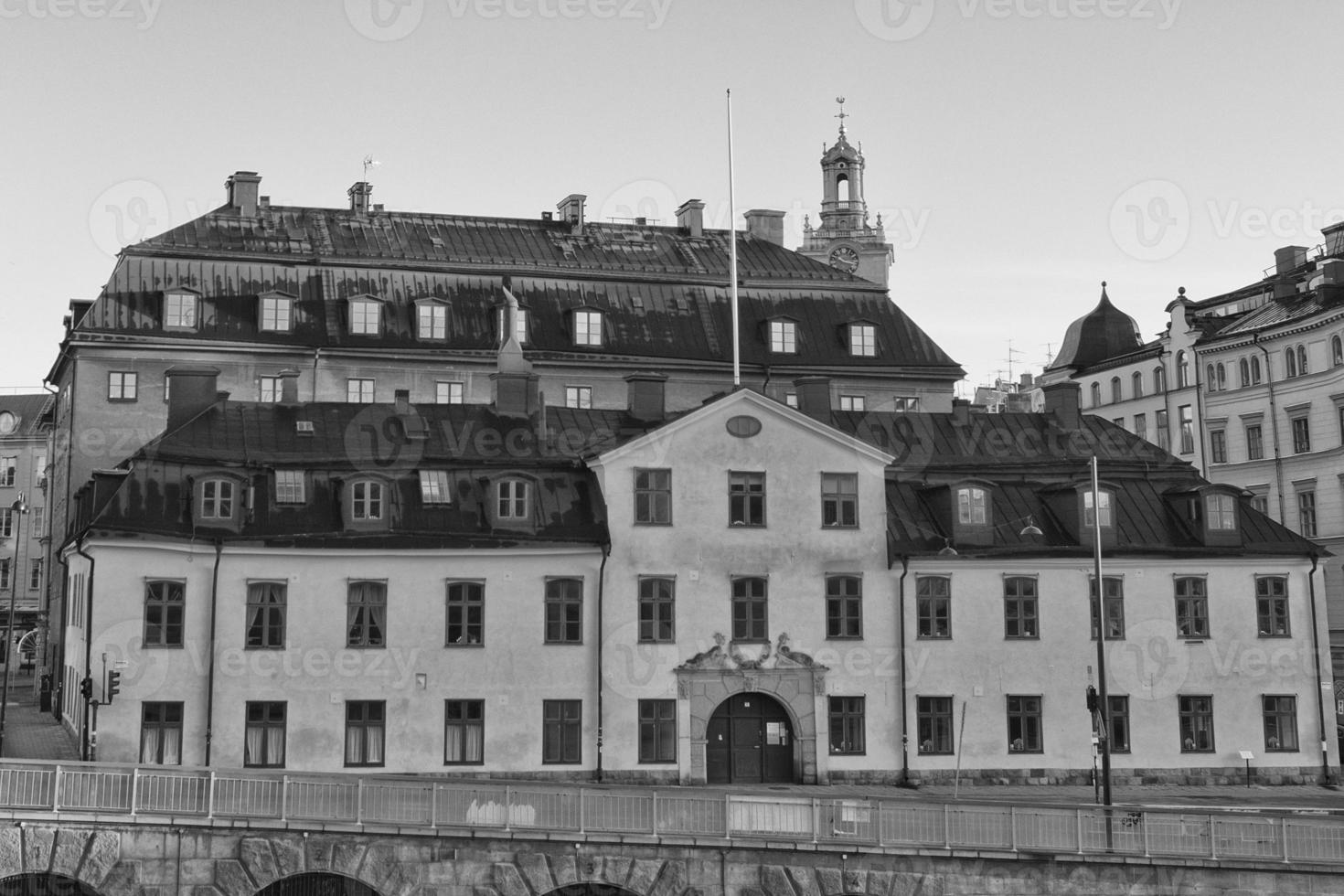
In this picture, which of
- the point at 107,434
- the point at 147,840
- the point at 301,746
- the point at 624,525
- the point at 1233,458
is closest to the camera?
the point at 147,840

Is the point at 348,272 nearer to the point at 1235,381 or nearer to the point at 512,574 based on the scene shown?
the point at 512,574

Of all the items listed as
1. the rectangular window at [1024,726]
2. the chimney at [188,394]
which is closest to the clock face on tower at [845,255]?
the rectangular window at [1024,726]

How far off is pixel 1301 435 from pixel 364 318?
4229cm

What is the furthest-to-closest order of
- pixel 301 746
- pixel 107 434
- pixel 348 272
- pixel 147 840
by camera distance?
pixel 348 272 → pixel 107 434 → pixel 301 746 → pixel 147 840

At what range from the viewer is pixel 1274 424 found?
78.3m

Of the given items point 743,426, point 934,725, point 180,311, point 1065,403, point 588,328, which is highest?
point 588,328

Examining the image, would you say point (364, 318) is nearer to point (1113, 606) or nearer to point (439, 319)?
point (439, 319)

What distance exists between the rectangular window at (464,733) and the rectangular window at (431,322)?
2251cm

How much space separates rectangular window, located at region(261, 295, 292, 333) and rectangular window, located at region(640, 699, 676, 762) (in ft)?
79.5

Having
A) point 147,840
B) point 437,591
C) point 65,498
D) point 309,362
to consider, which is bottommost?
point 147,840

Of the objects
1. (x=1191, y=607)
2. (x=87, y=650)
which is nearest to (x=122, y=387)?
(x=87, y=650)

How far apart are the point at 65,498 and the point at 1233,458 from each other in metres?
52.7

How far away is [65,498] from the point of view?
61344mm

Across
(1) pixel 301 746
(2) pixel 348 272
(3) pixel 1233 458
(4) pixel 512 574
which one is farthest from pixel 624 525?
(3) pixel 1233 458
